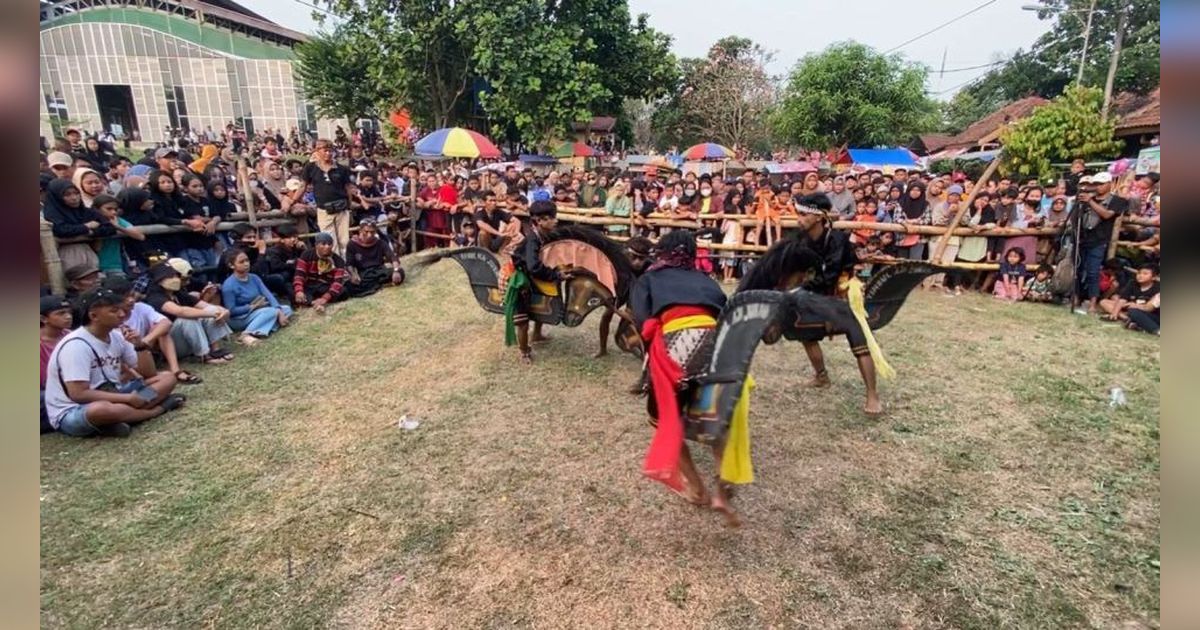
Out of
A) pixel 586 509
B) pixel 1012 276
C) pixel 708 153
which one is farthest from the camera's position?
pixel 708 153

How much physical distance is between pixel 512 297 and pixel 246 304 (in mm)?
3356

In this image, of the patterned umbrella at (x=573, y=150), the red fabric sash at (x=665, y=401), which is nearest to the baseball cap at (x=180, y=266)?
the red fabric sash at (x=665, y=401)

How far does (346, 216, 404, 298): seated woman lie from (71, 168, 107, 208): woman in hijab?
2.89 meters

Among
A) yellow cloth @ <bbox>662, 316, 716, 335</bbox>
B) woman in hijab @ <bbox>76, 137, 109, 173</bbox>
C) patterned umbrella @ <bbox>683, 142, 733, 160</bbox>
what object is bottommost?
yellow cloth @ <bbox>662, 316, 716, 335</bbox>

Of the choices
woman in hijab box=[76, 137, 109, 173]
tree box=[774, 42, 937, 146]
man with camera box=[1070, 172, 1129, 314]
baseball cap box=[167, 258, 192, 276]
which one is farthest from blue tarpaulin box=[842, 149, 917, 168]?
woman in hijab box=[76, 137, 109, 173]

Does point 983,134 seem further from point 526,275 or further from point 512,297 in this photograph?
point 512,297

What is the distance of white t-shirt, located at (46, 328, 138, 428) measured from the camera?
4.39m

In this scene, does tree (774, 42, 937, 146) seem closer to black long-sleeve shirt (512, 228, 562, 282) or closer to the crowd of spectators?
the crowd of spectators

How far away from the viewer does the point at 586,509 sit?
375cm

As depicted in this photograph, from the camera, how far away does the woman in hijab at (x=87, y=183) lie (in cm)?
629

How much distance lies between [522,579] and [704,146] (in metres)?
21.8

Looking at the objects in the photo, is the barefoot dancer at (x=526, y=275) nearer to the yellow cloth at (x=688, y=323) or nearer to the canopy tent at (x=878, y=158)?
the yellow cloth at (x=688, y=323)

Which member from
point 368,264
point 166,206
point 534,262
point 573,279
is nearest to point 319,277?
point 368,264

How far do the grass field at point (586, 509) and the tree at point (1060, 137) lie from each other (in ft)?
42.7
